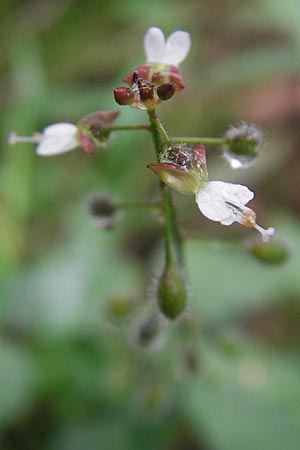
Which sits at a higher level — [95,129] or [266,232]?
[95,129]

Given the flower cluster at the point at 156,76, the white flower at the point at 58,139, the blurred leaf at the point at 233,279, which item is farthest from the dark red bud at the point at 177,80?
the blurred leaf at the point at 233,279

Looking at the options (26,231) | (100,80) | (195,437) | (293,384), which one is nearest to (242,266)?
(293,384)

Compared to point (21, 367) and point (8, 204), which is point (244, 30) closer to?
point (8, 204)

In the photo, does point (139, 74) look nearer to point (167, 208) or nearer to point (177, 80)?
point (177, 80)

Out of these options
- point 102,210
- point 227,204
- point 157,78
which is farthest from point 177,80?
point 102,210

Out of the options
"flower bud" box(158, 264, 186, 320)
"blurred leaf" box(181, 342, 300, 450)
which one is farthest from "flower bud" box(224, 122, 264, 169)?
"blurred leaf" box(181, 342, 300, 450)

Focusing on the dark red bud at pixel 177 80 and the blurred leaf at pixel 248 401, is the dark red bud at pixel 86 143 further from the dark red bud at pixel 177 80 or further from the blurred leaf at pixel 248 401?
the blurred leaf at pixel 248 401

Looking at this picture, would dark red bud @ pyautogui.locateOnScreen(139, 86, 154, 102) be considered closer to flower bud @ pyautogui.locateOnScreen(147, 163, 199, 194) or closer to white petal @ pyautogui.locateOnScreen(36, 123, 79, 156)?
flower bud @ pyautogui.locateOnScreen(147, 163, 199, 194)
